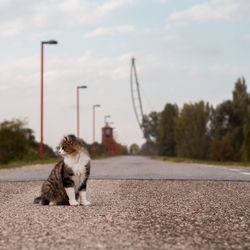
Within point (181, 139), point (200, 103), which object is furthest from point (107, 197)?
point (181, 139)

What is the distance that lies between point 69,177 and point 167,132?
3436 inches

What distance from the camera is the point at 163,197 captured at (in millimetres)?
7637

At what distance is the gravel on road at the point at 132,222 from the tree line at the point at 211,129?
2673cm

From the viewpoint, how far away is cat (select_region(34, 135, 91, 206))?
5.90 meters

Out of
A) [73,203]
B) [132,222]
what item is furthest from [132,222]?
[73,203]

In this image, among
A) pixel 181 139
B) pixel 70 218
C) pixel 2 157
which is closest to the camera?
pixel 70 218

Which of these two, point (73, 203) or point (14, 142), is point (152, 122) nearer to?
point (14, 142)

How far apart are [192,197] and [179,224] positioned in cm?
290

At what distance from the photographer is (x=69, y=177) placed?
19.4 feet

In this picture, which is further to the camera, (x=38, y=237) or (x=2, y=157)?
(x=2, y=157)

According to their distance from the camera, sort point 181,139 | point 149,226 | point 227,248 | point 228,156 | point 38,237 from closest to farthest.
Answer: point 227,248, point 38,237, point 149,226, point 228,156, point 181,139

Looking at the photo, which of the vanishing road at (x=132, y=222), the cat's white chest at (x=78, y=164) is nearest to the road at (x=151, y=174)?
the vanishing road at (x=132, y=222)

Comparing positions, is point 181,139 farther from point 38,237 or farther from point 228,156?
point 38,237

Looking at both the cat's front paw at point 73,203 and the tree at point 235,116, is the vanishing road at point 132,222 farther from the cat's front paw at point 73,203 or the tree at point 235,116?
the tree at point 235,116
